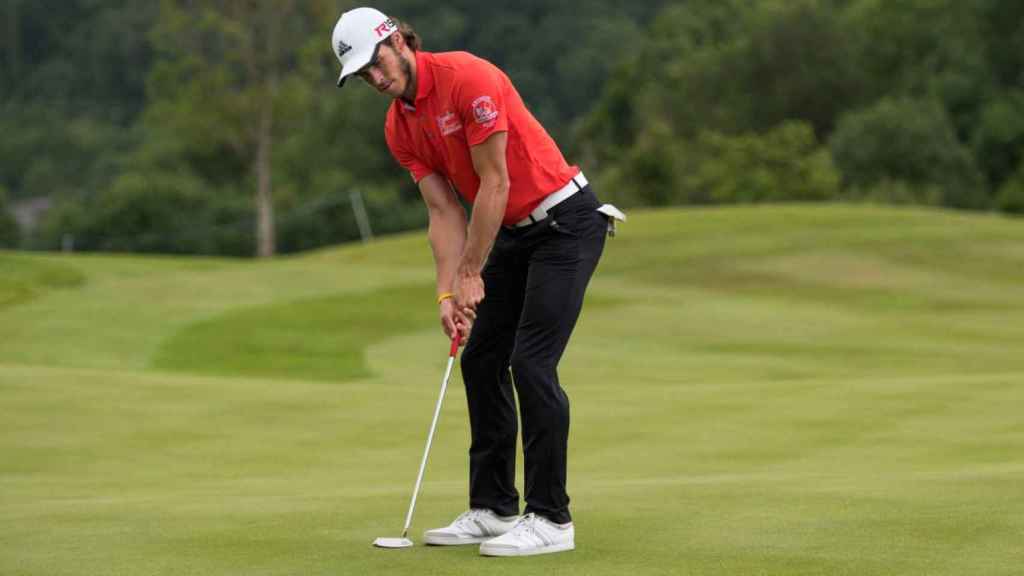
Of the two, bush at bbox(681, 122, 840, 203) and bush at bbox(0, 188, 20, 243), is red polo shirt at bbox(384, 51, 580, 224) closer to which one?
bush at bbox(681, 122, 840, 203)

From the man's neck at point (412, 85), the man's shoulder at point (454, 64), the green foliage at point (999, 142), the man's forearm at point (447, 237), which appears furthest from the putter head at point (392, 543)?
the green foliage at point (999, 142)

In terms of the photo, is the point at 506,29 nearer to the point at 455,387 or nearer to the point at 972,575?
the point at 455,387

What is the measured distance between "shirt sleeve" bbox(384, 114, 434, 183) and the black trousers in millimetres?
412

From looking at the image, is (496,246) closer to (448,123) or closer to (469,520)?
(448,123)

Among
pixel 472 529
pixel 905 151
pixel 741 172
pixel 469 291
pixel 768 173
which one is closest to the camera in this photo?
pixel 469 291

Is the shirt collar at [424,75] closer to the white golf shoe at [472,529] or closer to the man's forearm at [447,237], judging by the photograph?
the man's forearm at [447,237]

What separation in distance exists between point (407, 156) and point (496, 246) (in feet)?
1.71

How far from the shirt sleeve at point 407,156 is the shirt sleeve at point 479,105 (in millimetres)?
512

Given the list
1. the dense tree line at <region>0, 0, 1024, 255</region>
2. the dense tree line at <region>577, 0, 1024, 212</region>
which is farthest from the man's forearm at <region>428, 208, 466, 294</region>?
the dense tree line at <region>577, 0, 1024, 212</region>

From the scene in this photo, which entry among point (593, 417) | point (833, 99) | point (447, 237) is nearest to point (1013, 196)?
point (833, 99)

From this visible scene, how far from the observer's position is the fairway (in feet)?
21.6

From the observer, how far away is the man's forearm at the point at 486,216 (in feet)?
21.3

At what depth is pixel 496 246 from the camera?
6949 mm

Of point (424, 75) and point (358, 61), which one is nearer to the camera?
point (358, 61)
